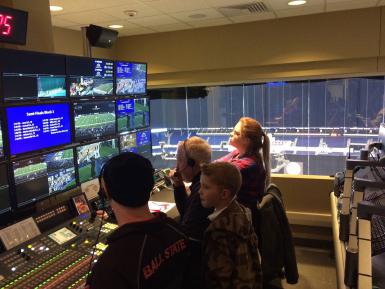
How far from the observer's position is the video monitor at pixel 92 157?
2541 millimetres

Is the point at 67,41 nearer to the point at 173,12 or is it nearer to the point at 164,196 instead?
the point at 173,12

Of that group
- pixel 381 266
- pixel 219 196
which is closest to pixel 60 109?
pixel 219 196

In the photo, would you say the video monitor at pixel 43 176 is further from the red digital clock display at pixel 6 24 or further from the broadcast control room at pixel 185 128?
the red digital clock display at pixel 6 24

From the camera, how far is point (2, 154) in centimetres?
194

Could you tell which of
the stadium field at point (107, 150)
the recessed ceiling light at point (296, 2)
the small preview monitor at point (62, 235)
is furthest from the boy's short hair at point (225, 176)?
the recessed ceiling light at point (296, 2)

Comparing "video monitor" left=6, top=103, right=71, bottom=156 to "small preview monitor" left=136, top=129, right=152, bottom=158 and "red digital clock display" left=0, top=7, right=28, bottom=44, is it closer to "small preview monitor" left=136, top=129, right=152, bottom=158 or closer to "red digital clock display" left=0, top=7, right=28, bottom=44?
"red digital clock display" left=0, top=7, right=28, bottom=44

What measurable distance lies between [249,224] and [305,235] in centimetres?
259

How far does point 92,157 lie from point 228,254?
1395 millimetres

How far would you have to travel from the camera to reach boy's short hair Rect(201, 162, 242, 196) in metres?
1.79

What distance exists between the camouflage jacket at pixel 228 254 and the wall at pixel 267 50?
2845 mm

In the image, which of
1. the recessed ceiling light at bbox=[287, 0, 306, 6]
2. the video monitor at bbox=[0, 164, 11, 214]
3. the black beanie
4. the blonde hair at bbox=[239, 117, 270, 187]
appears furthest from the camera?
the recessed ceiling light at bbox=[287, 0, 306, 6]

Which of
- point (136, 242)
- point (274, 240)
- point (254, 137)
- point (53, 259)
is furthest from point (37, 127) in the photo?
point (274, 240)

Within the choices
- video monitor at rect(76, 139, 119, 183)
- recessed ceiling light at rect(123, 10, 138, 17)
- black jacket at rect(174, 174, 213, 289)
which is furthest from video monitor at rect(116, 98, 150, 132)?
black jacket at rect(174, 174, 213, 289)

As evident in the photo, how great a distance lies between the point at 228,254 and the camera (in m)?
1.64
